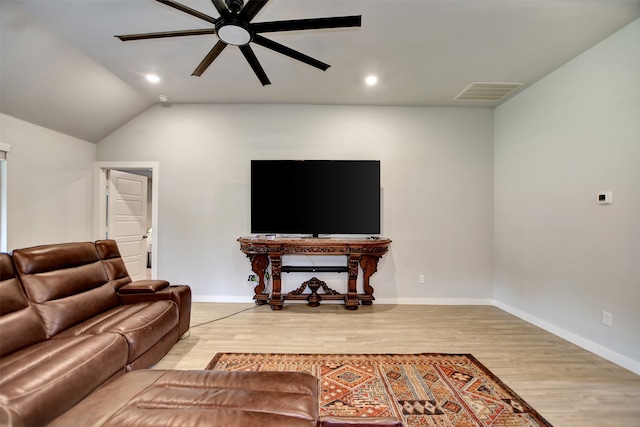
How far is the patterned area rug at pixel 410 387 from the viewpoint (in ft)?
5.40

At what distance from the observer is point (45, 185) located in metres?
3.15

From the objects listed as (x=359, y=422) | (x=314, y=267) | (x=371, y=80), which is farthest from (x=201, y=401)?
(x=371, y=80)

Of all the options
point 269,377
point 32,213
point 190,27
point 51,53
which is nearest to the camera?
point 269,377

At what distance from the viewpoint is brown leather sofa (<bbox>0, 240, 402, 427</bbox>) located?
42.6 inches

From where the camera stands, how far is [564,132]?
275 cm

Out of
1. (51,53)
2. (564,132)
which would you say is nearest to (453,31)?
(564,132)

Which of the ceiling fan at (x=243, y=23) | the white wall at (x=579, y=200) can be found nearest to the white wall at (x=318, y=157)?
the white wall at (x=579, y=200)

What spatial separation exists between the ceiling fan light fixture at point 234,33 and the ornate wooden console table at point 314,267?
7.09 feet

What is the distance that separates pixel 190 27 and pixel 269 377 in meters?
2.84

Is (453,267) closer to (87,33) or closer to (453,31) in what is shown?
(453,31)

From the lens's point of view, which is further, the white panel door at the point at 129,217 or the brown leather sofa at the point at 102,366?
the white panel door at the point at 129,217

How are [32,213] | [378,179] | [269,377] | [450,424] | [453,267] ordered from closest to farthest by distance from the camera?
[269,377], [450,424], [32,213], [378,179], [453,267]

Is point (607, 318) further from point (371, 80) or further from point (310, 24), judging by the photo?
point (310, 24)

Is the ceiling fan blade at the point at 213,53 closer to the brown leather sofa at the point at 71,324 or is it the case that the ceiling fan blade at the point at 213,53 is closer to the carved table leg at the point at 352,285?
the brown leather sofa at the point at 71,324
